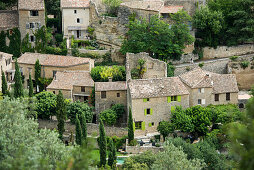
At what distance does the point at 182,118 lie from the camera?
2375 inches

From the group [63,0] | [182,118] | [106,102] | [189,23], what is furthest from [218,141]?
[63,0]

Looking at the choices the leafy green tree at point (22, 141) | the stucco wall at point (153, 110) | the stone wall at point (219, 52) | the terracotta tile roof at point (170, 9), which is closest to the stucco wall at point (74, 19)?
the terracotta tile roof at point (170, 9)

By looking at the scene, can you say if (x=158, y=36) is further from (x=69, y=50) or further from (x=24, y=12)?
(x=24, y=12)

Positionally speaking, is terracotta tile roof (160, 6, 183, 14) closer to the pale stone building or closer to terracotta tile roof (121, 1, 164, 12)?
terracotta tile roof (121, 1, 164, 12)

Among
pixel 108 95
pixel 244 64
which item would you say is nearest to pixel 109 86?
pixel 108 95

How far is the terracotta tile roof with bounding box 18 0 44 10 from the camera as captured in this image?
73.4 meters

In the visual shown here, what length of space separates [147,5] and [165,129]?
2088 cm

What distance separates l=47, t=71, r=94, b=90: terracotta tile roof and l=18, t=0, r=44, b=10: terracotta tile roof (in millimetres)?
12060

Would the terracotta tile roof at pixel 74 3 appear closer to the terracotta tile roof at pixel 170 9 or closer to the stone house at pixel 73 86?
the terracotta tile roof at pixel 170 9

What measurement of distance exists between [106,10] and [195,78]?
19725mm

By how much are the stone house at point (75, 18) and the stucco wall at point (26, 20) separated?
9.54 ft

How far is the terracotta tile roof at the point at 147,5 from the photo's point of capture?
241ft

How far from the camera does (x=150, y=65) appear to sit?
66.4 m

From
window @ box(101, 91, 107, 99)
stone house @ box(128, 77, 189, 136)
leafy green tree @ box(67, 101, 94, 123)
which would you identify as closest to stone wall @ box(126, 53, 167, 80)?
stone house @ box(128, 77, 189, 136)
